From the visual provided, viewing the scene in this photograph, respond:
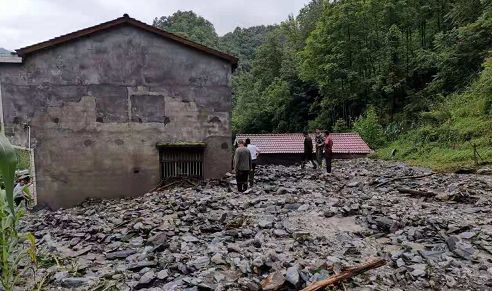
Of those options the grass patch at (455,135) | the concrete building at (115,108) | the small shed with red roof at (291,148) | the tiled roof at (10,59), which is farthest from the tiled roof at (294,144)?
the tiled roof at (10,59)

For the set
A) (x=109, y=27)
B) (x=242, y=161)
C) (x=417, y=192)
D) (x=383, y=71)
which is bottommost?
(x=417, y=192)

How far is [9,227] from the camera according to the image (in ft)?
11.9

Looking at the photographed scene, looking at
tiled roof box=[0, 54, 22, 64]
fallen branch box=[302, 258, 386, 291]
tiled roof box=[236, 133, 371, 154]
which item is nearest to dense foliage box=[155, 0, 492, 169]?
tiled roof box=[236, 133, 371, 154]

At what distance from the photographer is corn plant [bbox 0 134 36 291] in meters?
0.90

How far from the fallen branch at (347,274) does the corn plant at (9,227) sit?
3.30 meters

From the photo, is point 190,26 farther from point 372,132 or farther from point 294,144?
point 294,144

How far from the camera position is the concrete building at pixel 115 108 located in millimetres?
12633

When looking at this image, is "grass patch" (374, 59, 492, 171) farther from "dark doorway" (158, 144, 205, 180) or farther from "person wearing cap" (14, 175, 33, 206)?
"person wearing cap" (14, 175, 33, 206)

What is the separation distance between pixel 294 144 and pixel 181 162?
10782 mm

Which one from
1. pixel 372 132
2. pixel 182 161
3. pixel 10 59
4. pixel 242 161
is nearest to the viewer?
pixel 242 161

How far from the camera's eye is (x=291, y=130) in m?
42.6

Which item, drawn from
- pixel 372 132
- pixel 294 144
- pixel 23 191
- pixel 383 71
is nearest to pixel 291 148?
pixel 294 144

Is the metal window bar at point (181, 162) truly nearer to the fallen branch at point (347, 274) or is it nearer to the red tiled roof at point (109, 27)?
the red tiled roof at point (109, 27)

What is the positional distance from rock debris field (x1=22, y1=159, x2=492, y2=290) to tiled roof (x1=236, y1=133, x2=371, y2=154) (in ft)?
35.6
